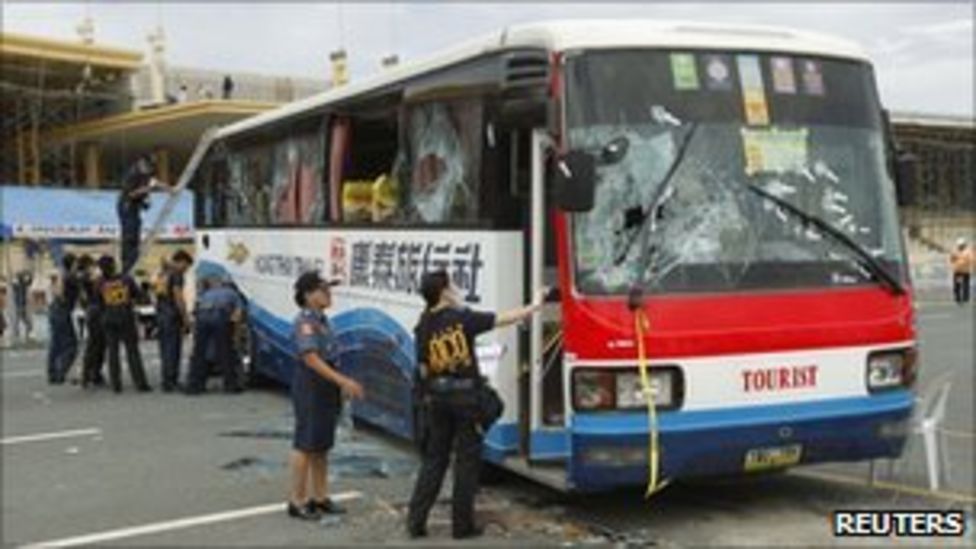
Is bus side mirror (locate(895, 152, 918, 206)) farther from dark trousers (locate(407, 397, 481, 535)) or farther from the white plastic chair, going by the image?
dark trousers (locate(407, 397, 481, 535))

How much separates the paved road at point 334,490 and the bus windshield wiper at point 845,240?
1.45 m

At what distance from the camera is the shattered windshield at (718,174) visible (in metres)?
7.32

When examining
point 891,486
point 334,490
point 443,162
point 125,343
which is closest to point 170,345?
point 125,343

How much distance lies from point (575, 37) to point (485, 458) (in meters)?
2.79

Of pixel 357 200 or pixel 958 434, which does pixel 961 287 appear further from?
pixel 357 200

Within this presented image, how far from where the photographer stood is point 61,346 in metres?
16.7

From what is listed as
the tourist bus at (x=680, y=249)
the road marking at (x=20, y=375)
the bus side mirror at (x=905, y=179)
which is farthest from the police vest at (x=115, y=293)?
the bus side mirror at (x=905, y=179)

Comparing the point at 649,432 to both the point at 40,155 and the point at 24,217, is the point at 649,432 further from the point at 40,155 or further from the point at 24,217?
the point at 40,155

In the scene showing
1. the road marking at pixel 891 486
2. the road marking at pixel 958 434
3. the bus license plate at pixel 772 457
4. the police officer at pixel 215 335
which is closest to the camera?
the bus license plate at pixel 772 457

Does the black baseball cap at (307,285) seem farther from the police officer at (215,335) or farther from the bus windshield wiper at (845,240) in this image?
the police officer at (215,335)

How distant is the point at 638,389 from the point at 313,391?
2036 millimetres

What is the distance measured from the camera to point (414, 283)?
30.4 feet

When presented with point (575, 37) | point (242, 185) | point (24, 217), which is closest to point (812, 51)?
point (575, 37)

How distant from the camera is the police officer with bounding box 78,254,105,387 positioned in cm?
1561
